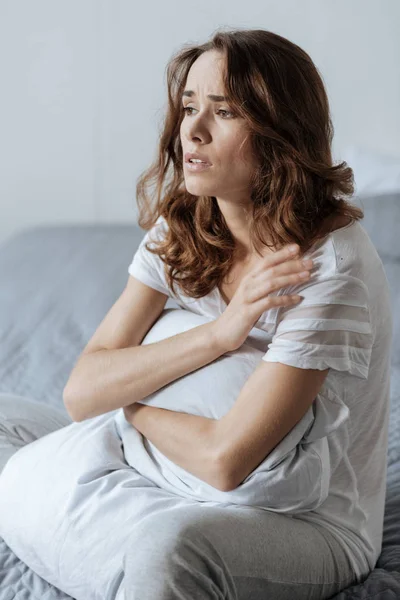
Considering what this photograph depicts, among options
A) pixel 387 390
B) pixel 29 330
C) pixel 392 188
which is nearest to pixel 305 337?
pixel 387 390

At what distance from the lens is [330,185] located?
1.33 m

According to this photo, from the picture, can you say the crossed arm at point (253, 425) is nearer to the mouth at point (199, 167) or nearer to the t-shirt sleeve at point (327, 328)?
the t-shirt sleeve at point (327, 328)

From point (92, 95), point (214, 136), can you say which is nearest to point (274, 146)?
point (214, 136)

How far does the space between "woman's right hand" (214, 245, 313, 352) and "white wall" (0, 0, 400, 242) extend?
6.54 ft

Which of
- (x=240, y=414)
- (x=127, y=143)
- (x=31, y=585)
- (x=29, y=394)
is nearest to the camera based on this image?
(x=240, y=414)

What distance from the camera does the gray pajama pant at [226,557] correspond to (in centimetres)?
104

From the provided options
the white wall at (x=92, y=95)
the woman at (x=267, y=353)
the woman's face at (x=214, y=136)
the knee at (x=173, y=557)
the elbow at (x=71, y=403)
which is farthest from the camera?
the white wall at (x=92, y=95)

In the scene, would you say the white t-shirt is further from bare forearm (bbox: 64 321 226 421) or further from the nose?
the nose

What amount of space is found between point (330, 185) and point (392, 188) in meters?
1.40

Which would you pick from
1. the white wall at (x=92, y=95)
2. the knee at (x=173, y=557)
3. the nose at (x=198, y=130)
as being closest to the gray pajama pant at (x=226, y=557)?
the knee at (x=173, y=557)

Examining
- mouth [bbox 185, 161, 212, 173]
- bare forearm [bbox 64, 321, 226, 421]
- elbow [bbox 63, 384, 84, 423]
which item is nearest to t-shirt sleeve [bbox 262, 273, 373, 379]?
bare forearm [bbox 64, 321, 226, 421]

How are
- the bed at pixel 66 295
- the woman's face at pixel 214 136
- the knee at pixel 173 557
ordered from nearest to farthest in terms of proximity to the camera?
the knee at pixel 173 557 → the woman's face at pixel 214 136 → the bed at pixel 66 295

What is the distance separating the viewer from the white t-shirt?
3.94 feet

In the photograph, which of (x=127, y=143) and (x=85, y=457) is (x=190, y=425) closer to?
(x=85, y=457)
